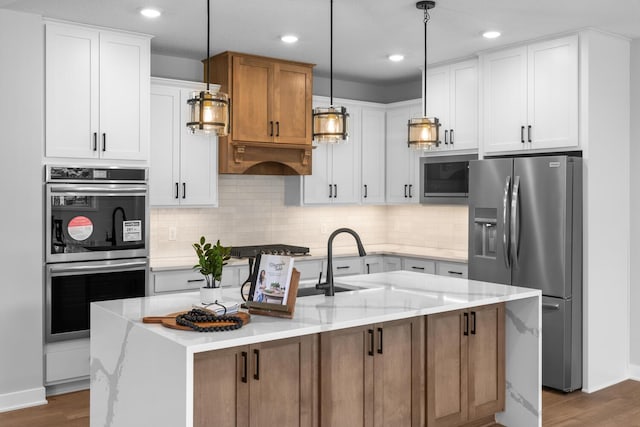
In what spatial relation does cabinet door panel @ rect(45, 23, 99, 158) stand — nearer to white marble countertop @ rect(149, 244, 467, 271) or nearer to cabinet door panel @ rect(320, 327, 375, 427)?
white marble countertop @ rect(149, 244, 467, 271)

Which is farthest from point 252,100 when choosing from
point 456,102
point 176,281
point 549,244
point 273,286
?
point 273,286

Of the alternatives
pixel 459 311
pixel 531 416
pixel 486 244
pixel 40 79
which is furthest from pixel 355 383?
pixel 40 79

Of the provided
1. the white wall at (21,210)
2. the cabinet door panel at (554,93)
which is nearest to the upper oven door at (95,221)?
the white wall at (21,210)

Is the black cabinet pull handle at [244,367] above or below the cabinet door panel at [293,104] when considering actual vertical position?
below

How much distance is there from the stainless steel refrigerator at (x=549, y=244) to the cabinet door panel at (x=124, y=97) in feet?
9.62

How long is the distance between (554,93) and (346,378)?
122 inches

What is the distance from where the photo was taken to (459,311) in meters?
3.69

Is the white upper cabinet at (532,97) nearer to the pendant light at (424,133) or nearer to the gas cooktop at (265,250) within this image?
the pendant light at (424,133)

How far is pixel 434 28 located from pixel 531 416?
2.90m

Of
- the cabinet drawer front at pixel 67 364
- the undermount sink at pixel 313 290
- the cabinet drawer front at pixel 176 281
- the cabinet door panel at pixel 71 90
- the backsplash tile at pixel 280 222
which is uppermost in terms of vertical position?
the cabinet door panel at pixel 71 90

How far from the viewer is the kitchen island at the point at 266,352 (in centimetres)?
264

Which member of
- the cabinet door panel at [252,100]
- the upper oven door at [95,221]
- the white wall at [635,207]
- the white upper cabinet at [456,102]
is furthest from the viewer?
the white upper cabinet at [456,102]

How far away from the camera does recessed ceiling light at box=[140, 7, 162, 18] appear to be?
4.35 metres

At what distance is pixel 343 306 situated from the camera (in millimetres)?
3309
